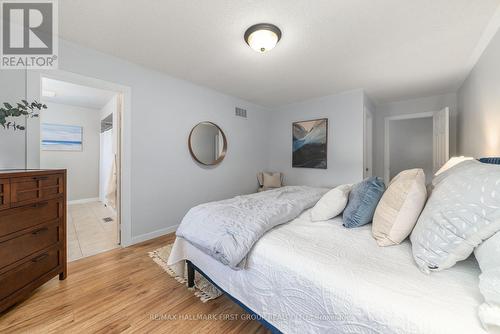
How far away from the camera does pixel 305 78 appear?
2.88 metres

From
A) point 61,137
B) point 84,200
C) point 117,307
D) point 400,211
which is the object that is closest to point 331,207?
point 400,211

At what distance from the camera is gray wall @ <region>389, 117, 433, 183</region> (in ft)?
16.3

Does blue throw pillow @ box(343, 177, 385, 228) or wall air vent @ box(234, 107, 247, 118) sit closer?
blue throw pillow @ box(343, 177, 385, 228)

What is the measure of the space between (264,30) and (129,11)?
43.4 inches

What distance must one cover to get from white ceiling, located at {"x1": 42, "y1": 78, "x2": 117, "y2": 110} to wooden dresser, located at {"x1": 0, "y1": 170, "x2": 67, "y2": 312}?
2.18 m

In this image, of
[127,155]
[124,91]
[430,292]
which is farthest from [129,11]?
[430,292]

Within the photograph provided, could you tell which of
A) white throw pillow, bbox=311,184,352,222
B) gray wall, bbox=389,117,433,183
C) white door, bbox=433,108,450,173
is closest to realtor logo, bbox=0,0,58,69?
white throw pillow, bbox=311,184,352,222

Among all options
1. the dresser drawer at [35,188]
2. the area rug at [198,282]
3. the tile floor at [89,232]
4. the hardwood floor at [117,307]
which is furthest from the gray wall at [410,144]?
the dresser drawer at [35,188]

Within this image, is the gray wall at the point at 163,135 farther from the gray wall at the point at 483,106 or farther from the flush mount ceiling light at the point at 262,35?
the gray wall at the point at 483,106

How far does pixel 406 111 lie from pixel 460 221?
395 cm

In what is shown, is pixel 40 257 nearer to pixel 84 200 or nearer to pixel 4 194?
pixel 4 194

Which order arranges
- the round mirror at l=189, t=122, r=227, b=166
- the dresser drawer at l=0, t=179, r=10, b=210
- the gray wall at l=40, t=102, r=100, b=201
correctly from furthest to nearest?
the gray wall at l=40, t=102, r=100, b=201 → the round mirror at l=189, t=122, r=227, b=166 → the dresser drawer at l=0, t=179, r=10, b=210

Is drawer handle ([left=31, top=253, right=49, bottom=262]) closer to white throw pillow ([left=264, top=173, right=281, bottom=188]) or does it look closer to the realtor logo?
the realtor logo

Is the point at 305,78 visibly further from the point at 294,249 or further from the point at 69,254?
the point at 69,254
